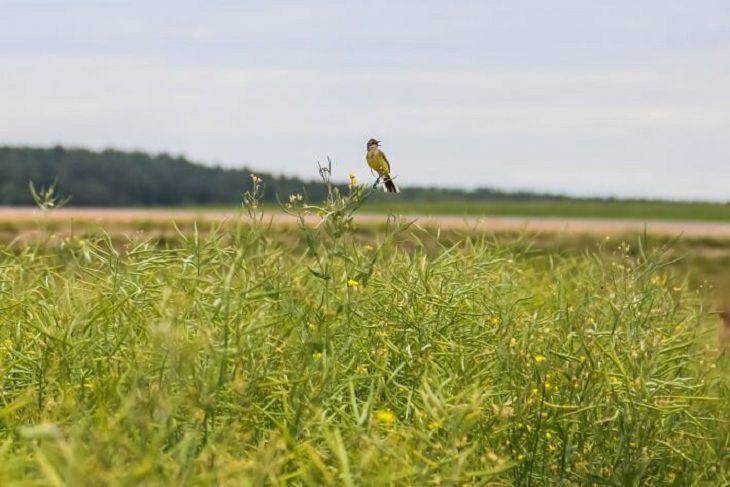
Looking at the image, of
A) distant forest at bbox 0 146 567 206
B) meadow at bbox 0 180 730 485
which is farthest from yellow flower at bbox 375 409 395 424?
distant forest at bbox 0 146 567 206

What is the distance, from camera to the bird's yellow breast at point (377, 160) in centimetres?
938

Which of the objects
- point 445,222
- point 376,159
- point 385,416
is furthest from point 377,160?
point 385,416

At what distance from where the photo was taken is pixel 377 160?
30.8 ft

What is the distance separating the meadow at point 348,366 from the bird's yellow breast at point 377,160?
5.16 feet

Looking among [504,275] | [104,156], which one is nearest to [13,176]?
[104,156]

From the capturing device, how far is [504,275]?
858cm

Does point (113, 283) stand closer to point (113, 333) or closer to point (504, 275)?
point (113, 333)

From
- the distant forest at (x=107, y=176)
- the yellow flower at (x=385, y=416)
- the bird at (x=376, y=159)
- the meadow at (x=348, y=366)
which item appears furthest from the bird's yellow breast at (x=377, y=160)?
the distant forest at (x=107, y=176)

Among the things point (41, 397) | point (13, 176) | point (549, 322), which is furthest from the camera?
point (13, 176)

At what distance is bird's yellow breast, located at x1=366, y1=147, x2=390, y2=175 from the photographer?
30.8ft

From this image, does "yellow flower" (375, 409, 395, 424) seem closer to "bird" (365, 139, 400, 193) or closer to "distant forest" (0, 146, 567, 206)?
"bird" (365, 139, 400, 193)

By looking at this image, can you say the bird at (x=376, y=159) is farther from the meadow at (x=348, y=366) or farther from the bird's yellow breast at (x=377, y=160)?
the meadow at (x=348, y=366)

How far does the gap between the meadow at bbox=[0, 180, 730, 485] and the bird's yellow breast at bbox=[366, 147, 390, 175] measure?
5.16ft

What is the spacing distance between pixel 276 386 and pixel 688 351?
4.39 metres
